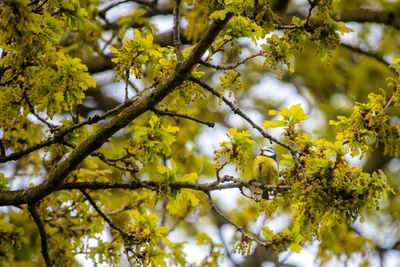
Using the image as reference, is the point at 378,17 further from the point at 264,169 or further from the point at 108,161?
the point at 108,161

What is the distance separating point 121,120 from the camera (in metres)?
2.73

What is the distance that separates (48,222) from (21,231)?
31 centimetres

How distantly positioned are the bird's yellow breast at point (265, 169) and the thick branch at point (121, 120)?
113 centimetres

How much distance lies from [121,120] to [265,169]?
1.28 metres

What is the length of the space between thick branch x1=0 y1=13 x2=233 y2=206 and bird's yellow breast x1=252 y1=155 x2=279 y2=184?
1.13 meters

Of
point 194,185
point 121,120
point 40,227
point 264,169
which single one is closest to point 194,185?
point 194,185

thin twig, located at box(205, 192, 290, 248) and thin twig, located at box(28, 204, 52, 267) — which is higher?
thin twig, located at box(28, 204, 52, 267)

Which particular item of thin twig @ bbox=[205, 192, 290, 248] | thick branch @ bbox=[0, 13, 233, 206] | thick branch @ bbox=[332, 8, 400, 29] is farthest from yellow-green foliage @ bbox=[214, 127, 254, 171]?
thick branch @ bbox=[332, 8, 400, 29]

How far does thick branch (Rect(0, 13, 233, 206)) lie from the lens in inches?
95.7

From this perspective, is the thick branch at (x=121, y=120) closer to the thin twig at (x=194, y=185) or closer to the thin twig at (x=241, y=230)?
the thin twig at (x=194, y=185)

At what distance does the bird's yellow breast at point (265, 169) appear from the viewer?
3.47 meters

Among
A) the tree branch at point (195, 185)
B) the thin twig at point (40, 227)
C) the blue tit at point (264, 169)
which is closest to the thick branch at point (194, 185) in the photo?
the tree branch at point (195, 185)

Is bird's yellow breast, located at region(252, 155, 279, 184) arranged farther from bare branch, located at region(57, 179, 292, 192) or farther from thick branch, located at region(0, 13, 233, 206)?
thick branch, located at region(0, 13, 233, 206)

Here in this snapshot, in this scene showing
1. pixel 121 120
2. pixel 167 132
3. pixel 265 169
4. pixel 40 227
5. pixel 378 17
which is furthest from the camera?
pixel 378 17
